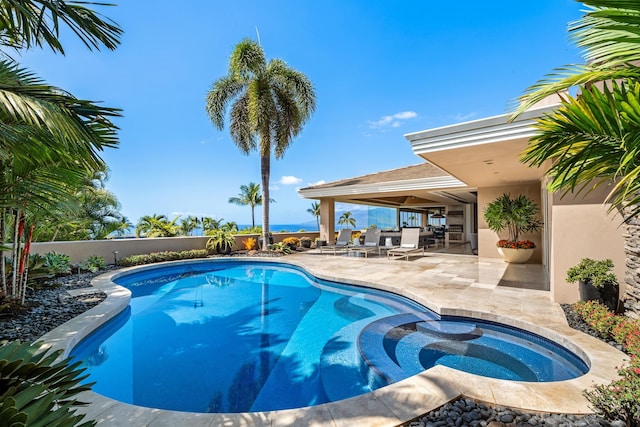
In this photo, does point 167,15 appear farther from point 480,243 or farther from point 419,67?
point 480,243

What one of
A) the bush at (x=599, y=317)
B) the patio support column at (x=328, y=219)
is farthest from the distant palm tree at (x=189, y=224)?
the bush at (x=599, y=317)

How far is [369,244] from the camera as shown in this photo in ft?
49.2

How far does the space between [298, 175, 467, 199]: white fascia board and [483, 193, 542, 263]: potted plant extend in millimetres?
1734

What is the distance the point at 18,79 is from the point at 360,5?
409 inches

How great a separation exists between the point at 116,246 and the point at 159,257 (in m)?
1.77

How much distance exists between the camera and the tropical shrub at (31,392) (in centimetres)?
98

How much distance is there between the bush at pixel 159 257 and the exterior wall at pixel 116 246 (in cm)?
59

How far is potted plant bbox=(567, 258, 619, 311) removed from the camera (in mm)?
4832

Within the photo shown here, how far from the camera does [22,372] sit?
1226 millimetres

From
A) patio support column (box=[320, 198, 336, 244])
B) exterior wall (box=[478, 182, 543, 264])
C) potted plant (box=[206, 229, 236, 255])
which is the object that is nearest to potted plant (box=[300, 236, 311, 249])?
patio support column (box=[320, 198, 336, 244])

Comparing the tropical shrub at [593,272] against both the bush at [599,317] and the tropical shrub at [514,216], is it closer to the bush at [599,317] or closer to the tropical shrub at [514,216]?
the bush at [599,317]

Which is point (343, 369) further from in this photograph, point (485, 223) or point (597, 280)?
point (485, 223)

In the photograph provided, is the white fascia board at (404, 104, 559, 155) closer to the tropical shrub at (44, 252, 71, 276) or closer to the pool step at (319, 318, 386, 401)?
the pool step at (319, 318, 386, 401)

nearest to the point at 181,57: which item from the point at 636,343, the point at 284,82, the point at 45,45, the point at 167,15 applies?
the point at 167,15
